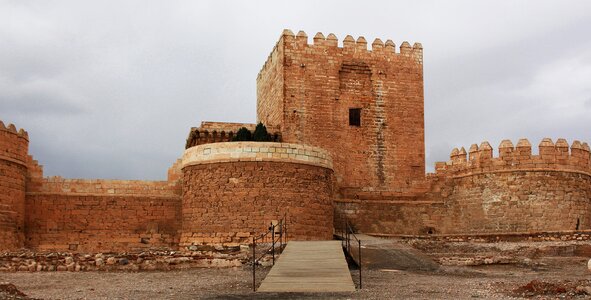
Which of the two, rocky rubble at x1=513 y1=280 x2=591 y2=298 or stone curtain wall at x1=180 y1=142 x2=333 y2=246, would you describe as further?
stone curtain wall at x1=180 y1=142 x2=333 y2=246

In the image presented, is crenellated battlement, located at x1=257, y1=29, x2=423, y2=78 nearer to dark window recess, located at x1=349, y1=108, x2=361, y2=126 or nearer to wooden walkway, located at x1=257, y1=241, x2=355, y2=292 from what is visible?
dark window recess, located at x1=349, y1=108, x2=361, y2=126

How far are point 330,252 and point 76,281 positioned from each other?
522 cm

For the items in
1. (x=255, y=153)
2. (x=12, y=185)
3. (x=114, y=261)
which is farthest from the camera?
(x=12, y=185)

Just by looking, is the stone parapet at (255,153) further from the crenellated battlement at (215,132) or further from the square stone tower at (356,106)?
the crenellated battlement at (215,132)

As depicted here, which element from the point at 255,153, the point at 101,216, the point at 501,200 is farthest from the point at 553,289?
the point at 101,216

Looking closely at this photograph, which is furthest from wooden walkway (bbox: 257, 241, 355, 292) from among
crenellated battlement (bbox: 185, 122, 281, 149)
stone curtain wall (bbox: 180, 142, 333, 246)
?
crenellated battlement (bbox: 185, 122, 281, 149)

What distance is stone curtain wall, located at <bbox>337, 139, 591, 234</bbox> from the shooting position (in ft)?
75.2

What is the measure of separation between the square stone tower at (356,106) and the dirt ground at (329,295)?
10714mm

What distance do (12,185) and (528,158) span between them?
1611cm

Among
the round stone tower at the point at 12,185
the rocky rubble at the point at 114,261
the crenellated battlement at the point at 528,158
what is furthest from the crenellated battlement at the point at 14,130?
the crenellated battlement at the point at 528,158

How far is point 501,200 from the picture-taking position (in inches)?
918

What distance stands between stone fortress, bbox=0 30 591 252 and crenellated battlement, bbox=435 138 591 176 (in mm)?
37

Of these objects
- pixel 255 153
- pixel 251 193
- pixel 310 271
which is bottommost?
pixel 310 271

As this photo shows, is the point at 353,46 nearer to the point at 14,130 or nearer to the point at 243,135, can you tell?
the point at 243,135
